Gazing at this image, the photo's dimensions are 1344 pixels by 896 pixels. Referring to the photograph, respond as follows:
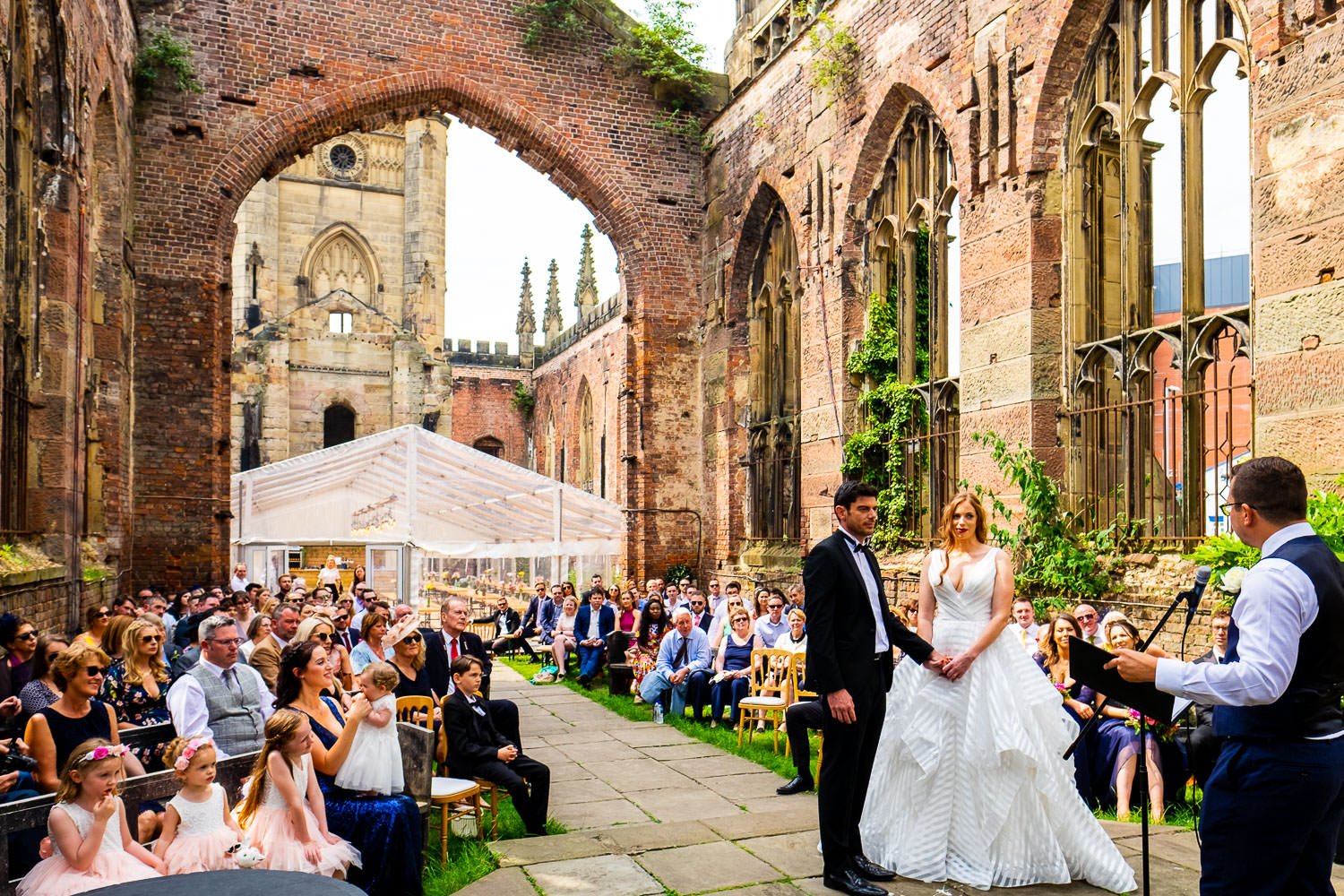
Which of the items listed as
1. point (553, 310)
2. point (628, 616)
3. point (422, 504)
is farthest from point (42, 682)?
point (553, 310)

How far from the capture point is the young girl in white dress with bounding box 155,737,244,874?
4547mm

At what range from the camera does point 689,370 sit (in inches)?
728

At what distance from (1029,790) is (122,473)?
12.8m

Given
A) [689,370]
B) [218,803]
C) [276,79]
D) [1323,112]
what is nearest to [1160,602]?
Result: [1323,112]

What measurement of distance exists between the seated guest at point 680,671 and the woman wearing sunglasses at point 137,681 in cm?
486

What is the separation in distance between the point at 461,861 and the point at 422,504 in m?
13.1

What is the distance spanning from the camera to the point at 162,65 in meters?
15.6

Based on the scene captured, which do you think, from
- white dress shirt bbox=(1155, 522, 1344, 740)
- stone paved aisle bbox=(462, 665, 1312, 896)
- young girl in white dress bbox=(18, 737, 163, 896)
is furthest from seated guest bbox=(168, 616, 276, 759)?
white dress shirt bbox=(1155, 522, 1344, 740)

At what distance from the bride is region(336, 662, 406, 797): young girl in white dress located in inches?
88.2

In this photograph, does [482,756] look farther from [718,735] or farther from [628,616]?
[628,616]

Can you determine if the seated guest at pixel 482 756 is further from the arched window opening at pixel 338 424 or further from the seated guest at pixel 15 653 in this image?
the arched window opening at pixel 338 424

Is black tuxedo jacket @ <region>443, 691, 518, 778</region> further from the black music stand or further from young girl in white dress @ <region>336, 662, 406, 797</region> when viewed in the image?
the black music stand

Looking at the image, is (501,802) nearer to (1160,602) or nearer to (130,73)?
(1160,602)

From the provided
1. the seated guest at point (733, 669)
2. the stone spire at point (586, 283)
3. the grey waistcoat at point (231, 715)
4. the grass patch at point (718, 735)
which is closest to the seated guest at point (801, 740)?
the grass patch at point (718, 735)
